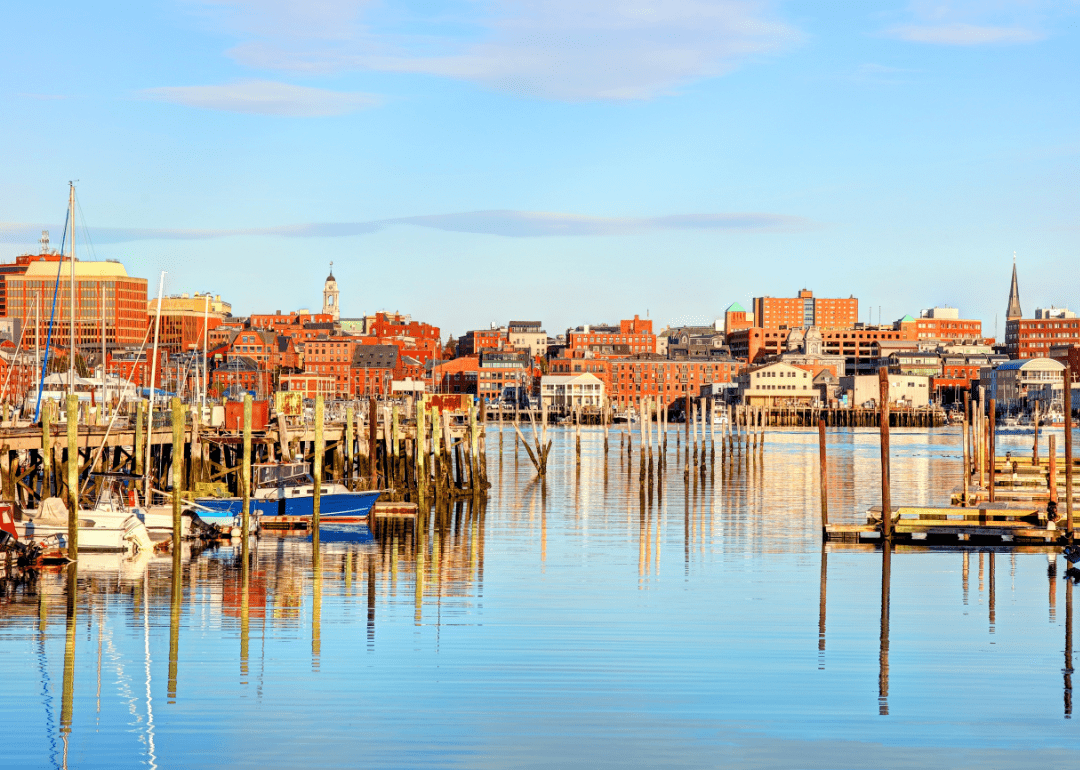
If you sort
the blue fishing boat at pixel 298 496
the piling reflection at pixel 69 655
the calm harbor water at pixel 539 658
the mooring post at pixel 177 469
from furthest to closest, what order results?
the blue fishing boat at pixel 298 496
the mooring post at pixel 177 469
the piling reflection at pixel 69 655
the calm harbor water at pixel 539 658

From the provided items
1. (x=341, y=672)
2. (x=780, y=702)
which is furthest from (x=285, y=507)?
(x=780, y=702)

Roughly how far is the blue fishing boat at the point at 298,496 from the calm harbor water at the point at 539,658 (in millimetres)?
3478

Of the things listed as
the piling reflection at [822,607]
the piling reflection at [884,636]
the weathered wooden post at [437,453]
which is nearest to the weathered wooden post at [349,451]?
the weathered wooden post at [437,453]

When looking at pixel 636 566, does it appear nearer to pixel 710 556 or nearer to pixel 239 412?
pixel 710 556

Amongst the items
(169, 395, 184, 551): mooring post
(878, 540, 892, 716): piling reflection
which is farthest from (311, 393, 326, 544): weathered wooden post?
(878, 540, 892, 716): piling reflection

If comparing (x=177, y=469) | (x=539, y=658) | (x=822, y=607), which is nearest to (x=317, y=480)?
(x=177, y=469)

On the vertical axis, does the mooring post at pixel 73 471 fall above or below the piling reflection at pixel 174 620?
above

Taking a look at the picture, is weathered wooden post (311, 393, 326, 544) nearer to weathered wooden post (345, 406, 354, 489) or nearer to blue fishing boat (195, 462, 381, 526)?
blue fishing boat (195, 462, 381, 526)

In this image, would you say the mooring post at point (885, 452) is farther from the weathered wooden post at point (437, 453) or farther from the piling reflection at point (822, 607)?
the weathered wooden post at point (437, 453)

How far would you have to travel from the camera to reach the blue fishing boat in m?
44.2

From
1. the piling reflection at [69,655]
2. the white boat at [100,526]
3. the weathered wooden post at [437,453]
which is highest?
the weathered wooden post at [437,453]

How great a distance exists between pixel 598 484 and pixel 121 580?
134 ft

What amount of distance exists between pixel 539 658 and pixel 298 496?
23001 mm

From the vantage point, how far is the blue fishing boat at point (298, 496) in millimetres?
44156
